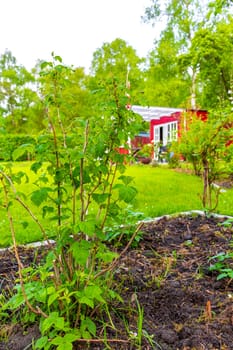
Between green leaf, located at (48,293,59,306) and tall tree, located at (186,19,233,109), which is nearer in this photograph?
green leaf, located at (48,293,59,306)

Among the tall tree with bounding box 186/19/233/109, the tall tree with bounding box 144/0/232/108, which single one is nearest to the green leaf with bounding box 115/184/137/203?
the tall tree with bounding box 186/19/233/109

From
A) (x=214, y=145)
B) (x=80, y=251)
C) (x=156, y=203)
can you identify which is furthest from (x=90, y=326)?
(x=156, y=203)

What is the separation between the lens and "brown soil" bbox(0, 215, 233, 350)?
1.36 meters

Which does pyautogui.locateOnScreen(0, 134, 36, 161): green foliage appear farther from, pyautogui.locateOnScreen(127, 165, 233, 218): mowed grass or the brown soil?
pyautogui.locateOnScreen(127, 165, 233, 218): mowed grass

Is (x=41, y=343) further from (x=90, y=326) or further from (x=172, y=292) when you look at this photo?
(x=172, y=292)

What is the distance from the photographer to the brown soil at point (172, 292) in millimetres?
1364

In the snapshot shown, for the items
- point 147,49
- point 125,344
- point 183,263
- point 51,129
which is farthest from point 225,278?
point 147,49

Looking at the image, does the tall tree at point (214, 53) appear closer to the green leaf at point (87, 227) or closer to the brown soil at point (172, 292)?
the brown soil at point (172, 292)

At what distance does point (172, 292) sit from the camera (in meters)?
1.75

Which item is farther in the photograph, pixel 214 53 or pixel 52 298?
pixel 214 53

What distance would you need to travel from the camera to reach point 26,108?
2520cm

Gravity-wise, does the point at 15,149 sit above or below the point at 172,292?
above

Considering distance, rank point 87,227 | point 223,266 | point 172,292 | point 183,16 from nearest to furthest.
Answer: point 87,227, point 172,292, point 223,266, point 183,16

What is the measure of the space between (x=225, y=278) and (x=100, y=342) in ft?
2.96
